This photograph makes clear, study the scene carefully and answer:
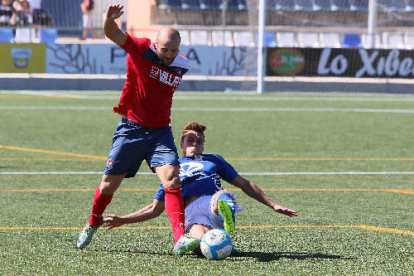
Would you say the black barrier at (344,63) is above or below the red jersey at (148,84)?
below

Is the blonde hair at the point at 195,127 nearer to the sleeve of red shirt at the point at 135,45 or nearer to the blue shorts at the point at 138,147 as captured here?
the blue shorts at the point at 138,147

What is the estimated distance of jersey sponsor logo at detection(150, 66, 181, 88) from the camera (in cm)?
592

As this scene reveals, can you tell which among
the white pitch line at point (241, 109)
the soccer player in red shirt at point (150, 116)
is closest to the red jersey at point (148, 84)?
the soccer player in red shirt at point (150, 116)

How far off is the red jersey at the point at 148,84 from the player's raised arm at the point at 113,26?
0.25 ft

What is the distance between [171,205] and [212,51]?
24.0m

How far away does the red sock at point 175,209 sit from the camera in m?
5.77

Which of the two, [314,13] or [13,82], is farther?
[314,13]

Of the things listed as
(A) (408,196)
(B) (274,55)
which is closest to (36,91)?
(B) (274,55)

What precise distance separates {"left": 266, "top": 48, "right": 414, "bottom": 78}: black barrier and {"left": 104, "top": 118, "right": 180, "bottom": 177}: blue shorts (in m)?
23.8

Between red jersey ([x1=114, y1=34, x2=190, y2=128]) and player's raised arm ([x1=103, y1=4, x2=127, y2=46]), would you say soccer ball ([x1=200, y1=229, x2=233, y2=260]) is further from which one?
player's raised arm ([x1=103, y1=4, x2=127, y2=46])

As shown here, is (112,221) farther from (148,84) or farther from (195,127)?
(148,84)

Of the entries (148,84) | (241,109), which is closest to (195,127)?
(148,84)

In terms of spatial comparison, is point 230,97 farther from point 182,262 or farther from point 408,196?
point 182,262

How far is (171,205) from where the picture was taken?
585cm
